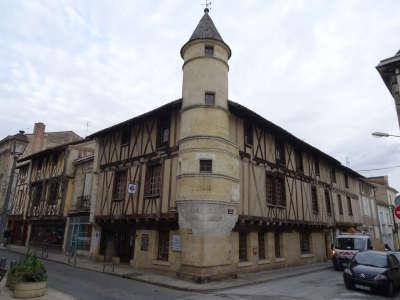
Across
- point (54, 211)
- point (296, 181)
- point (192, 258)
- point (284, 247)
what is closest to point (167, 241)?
point (192, 258)

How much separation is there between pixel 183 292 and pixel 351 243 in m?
10.4

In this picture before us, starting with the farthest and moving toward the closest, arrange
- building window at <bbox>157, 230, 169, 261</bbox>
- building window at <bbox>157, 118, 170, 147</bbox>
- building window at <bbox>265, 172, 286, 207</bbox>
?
1. building window at <bbox>265, 172, 286, 207</bbox>
2. building window at <bbox>157, 118, 170, 147</bbox>
3. building window at <bbox>157, 230, 169, 261</bbox>

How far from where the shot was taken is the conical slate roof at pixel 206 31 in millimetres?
14820

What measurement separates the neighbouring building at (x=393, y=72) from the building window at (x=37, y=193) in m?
25.1

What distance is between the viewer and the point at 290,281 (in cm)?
1205

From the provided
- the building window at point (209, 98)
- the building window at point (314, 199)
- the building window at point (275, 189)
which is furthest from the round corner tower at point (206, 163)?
the building window at point (314, 199)

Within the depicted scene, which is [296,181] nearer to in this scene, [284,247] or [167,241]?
[284,247]

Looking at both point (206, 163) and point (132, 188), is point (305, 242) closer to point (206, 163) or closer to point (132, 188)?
point (206, 163)

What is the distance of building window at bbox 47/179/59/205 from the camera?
23016 millimetres

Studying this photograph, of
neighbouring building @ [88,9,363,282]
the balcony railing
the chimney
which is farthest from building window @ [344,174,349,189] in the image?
the chimney

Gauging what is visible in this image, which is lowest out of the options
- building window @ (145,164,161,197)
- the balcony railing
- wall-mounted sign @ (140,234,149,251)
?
wall-mounted sign @ (140,234,149,251)

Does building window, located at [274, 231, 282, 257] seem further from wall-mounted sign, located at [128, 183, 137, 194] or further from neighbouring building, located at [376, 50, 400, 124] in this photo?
neighbouring building, located at [376, 50, 400, 124]

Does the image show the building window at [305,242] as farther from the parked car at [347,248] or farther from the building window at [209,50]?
the building window at [209,50]

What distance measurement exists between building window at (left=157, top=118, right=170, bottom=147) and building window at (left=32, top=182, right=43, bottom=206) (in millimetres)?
15047
